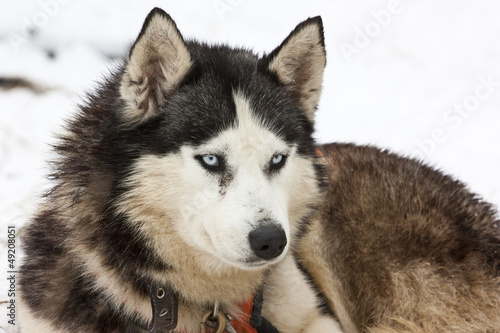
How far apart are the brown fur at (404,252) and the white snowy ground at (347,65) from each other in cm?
143

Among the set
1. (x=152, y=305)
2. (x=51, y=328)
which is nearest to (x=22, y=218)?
(x=51, y=328)

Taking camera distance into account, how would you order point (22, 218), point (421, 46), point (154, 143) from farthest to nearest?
1. point (421, 46)
2. point (22, 218)
3. point (154, 143)

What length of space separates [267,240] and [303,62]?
102cm

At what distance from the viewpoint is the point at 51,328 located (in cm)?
228

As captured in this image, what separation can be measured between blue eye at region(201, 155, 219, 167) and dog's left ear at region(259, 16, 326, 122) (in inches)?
23.8

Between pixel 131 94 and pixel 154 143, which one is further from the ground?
pixel 131 94

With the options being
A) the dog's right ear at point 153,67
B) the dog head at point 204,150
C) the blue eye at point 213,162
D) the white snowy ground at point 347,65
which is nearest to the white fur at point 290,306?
the dog head at point 204,150

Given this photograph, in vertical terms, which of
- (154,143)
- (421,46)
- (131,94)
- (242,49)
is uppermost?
(421,46)

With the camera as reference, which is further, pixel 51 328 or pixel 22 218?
pixel 22 218

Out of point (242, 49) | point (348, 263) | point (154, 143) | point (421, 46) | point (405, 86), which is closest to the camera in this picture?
point (154, 143)

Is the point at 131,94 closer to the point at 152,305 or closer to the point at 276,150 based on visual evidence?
the point at 276,150

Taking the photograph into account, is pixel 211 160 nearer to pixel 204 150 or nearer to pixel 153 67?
pixel 204 150

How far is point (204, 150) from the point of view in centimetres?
212

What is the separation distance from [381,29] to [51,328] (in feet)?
18.7
